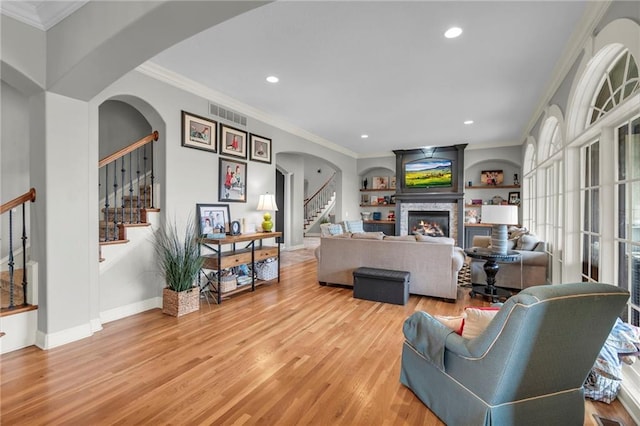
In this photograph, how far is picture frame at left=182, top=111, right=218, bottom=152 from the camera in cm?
400

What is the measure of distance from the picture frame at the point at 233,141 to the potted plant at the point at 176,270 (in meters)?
1.42

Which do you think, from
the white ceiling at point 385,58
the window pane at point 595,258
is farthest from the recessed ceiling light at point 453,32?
the window pane at point 595,258

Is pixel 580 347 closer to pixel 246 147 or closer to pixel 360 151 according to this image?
pixel 246 147

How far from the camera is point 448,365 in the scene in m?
1.76


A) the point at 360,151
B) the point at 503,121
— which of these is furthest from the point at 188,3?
the point at 360,151

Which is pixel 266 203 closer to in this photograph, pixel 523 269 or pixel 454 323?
pixel 454 323

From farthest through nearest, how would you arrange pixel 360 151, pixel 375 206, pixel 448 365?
pixel 375 206 < pixel 360 151 < pixel 448 365

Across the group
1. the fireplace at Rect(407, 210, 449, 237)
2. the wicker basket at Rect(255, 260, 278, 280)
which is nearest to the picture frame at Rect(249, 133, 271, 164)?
the wicker basket at Rect(255, 260, 278, 280)

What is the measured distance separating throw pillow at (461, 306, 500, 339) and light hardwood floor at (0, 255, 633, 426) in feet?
1.97

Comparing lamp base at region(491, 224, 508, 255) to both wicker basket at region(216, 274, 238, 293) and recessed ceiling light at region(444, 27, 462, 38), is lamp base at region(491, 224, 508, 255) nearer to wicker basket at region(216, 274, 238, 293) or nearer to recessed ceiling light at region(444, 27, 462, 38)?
recessed ceiling light at region(444, 27, 462, 38)

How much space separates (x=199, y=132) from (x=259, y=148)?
125cm

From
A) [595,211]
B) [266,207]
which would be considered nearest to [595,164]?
[595,211]

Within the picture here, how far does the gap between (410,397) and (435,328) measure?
560 millimetres

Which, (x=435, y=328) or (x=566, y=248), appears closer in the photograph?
(x=435, y=328)
